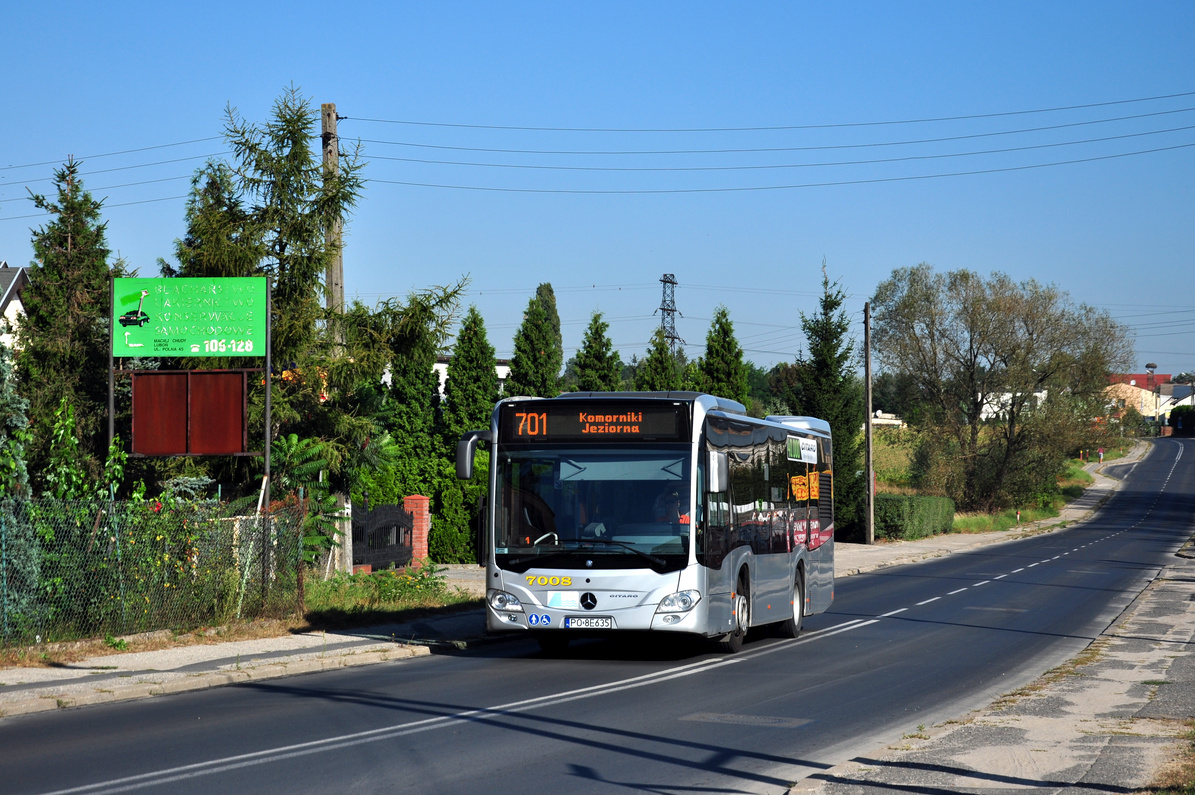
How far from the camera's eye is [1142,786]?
6914 millimetres

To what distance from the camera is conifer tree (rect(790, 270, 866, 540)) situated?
4638 cm

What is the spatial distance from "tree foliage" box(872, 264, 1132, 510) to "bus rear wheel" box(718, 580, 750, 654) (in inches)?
1999

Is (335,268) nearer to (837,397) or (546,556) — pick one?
(546,556)

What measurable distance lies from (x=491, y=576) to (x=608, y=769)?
5947 mm

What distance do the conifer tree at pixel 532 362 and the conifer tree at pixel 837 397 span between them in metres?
14.7

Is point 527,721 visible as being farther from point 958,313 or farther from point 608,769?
point 958,313

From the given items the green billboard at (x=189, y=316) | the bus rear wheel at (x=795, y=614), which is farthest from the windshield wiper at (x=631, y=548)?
the green billboard at (x=189, y=316)

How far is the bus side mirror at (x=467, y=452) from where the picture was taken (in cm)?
1346

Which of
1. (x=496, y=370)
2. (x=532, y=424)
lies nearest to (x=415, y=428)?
(x=496, y=370)

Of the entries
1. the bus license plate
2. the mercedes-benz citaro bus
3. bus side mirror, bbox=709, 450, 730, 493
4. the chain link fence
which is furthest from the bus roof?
the chain link fence

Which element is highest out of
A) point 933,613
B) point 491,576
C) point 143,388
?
point 143,388

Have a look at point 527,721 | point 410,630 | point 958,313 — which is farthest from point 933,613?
point 958,313

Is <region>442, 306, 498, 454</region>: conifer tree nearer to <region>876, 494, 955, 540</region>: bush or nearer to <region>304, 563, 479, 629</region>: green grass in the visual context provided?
<region>304, 563, 479, 629</region>: green grass

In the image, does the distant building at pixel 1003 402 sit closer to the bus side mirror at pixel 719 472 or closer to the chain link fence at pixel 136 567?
the bus side mirror at pixel 719 472
